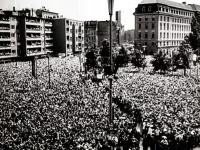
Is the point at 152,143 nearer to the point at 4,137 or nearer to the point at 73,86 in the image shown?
the point at 4,137

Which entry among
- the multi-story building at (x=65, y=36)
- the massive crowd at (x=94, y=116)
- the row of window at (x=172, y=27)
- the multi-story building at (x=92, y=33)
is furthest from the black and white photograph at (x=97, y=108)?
the multi-story building at (x=92, y=33)

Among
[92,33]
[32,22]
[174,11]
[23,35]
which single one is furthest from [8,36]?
[174,11]

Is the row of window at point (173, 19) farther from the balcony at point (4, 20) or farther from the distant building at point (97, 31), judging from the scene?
the balcony at point (4, 20)

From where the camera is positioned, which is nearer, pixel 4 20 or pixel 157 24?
pixel 4 20

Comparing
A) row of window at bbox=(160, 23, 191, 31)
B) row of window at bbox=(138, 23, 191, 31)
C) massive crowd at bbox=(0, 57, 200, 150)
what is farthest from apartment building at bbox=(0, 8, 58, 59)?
row of window at bbox=(160, 23, 191, 31)

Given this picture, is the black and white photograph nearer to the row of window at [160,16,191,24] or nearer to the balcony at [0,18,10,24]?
the balcony at [0,18,10,24]

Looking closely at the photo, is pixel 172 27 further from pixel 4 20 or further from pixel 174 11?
pixel 4 20
